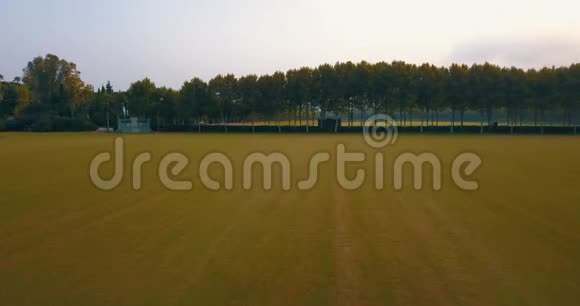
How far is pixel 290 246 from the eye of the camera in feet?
25.0

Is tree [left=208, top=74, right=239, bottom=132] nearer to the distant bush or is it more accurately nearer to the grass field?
the distant bush

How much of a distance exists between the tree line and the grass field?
172 ft

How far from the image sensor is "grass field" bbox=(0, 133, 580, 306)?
18.5ft

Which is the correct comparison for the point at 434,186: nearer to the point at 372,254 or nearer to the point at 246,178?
the point at 246,178

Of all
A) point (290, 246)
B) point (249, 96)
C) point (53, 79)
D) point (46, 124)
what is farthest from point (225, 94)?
point (290, 246)

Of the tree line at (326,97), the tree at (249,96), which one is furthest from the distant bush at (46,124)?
the tree at (249,96)

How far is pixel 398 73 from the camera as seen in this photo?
65500mm

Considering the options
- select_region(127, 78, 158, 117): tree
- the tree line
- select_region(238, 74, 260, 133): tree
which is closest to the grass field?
the tree line

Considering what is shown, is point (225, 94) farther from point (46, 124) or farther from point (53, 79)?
point (53, 79)

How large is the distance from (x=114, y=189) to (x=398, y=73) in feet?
184

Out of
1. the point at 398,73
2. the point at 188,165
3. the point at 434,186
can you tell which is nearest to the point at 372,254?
the point at 434,186

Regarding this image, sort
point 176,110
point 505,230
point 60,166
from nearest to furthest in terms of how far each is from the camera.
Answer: point 505,230 → point 60,166 → point 176,110

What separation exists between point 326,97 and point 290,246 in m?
Answer: 61.3

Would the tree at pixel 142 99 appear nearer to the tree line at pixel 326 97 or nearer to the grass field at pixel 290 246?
the tree line at pixel 326 97
